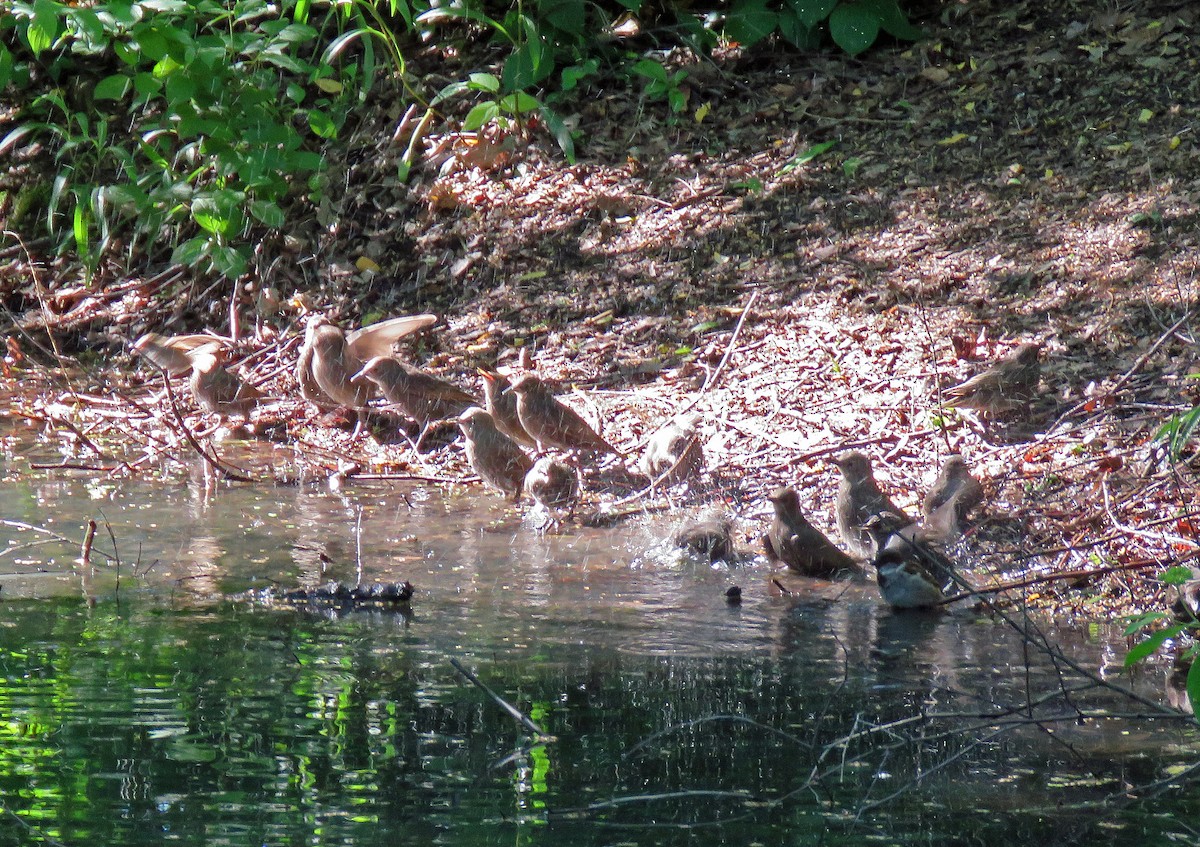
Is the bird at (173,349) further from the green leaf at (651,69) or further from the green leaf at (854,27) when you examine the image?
the green leaf at (854,27)

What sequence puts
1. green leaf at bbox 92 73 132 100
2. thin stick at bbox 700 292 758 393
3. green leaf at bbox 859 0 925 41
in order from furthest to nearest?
1. green leaf at bbox 859 0 925 41
2. green leaf at bbox 92 73 132 100
3. thin stick at bbox 700 292 758 393

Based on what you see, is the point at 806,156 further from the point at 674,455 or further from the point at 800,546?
the point at 800,546

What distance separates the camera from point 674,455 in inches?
275

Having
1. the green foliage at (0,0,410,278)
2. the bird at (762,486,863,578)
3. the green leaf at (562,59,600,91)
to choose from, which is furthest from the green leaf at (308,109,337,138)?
the bird at (762,486,863,578)

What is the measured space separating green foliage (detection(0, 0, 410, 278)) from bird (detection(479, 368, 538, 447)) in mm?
2558

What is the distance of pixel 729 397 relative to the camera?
8.02 metres

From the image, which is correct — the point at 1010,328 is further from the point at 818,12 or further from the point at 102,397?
the point at 102,397

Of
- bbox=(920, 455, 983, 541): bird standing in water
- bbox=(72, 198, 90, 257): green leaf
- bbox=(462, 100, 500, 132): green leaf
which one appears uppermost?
bbox=(462, 100, 500, 132): green leaf

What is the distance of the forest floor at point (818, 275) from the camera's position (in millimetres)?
7059

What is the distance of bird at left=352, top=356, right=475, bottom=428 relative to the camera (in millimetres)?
7988

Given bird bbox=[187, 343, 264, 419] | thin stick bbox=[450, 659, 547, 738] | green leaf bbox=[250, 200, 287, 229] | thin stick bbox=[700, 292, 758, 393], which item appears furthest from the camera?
green leaf bbox=[250, 200, 287, 229]

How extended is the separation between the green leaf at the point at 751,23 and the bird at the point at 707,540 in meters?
A: 5.81

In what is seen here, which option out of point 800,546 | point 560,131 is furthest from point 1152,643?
point 560,131

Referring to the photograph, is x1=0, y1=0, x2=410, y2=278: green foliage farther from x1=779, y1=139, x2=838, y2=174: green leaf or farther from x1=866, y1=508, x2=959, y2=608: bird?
x1=866, y1=508, x2=959, y2=608: bird
